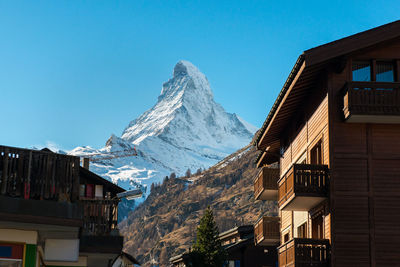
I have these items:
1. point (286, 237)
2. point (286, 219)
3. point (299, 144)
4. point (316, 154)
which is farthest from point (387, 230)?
point (286, 237)

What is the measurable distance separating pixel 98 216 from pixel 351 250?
808 centimetres

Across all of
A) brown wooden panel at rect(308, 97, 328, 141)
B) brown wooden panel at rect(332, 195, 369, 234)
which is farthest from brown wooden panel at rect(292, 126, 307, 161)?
brown wooden panel at rect(332, 195, 369, 234)

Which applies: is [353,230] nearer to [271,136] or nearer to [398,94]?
[398,94]

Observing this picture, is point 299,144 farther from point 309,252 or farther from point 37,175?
point 37,175

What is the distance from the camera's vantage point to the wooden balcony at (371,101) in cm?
2328

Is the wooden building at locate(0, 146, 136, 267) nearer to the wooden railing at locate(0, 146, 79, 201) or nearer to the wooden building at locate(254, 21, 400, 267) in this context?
the wooden railing at locate(0, 146, 79, 201)

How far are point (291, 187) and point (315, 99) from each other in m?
3.63

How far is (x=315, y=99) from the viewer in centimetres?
2662

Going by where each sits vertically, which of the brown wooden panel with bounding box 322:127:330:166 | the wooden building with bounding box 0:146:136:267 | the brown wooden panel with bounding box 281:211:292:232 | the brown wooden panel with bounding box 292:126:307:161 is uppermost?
the brown wooden panel with bounding box 292:126:307:161

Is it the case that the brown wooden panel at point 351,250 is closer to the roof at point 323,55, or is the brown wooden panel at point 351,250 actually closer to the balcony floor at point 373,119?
the balcony floor at point 373,119

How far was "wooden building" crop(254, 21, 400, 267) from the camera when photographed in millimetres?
23344

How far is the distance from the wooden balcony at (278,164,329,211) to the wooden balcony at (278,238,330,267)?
4.76 ft

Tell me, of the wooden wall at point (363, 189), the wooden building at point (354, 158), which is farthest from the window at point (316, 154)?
the wooden wall at point (363, 189)

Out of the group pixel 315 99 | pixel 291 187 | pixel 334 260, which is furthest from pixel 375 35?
pixel 334 260
